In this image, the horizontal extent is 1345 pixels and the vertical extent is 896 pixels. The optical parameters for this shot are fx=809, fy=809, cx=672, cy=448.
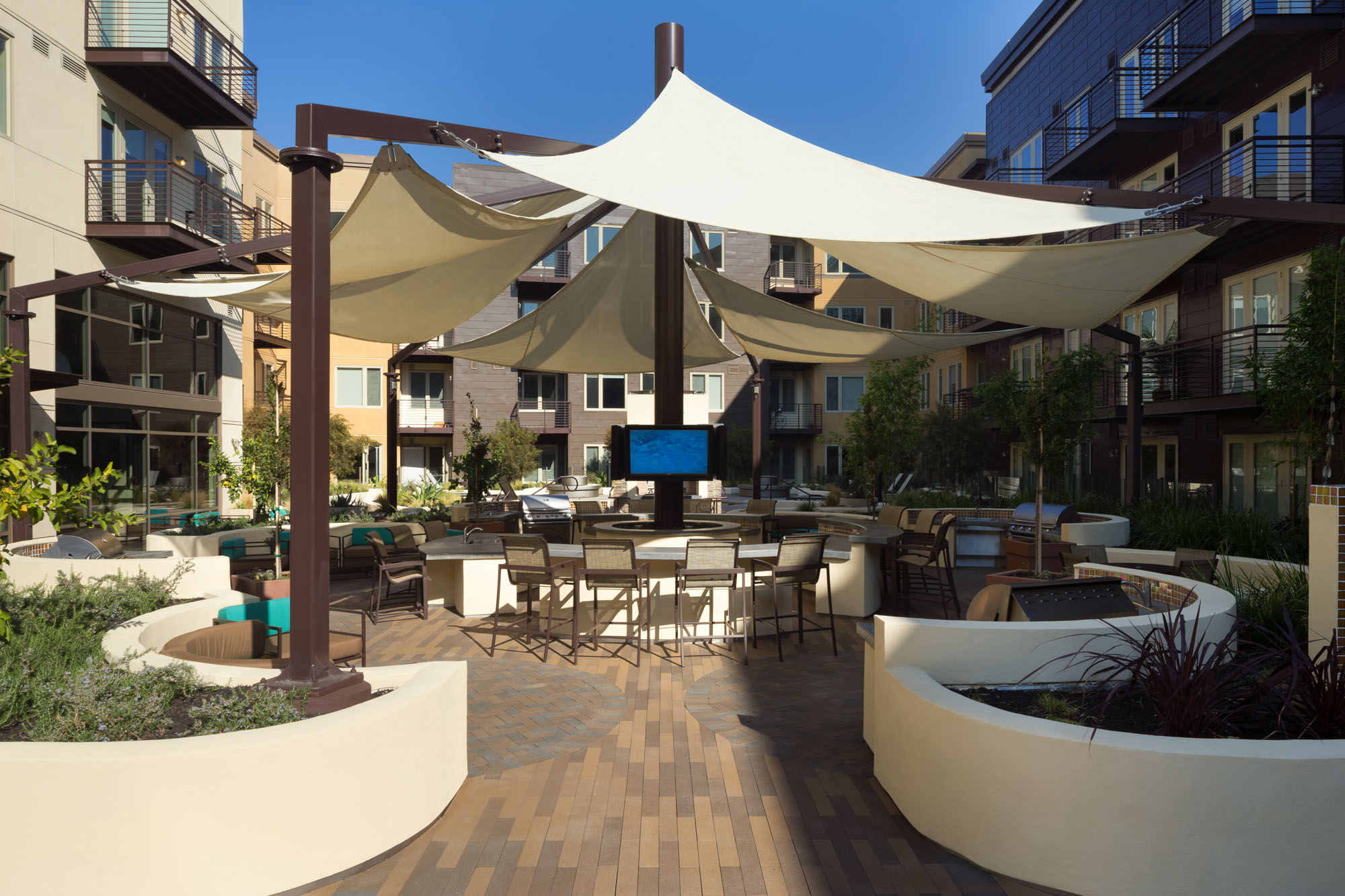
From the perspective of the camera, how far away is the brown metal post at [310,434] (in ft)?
12.3

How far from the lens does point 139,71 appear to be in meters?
13.7

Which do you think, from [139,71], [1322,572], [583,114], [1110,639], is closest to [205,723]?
[1110,639]

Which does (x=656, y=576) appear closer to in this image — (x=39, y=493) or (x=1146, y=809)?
(x=39, y=493)

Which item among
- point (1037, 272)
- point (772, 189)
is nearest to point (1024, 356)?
point (1037, 272)

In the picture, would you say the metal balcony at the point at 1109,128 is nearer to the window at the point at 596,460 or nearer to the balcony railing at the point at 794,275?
the balcony railing at the point at 794,275

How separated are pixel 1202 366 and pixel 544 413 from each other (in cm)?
2159

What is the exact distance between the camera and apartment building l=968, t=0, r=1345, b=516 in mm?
12328

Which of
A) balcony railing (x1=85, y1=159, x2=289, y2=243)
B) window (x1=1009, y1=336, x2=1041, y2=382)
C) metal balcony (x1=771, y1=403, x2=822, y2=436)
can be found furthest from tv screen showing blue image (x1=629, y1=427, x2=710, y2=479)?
metal balcony (x1=771, y1=403, x2=822, y2=436)

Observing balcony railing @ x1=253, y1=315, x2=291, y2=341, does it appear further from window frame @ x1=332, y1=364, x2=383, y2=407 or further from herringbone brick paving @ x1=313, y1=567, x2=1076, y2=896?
herringbone brick paving @ x1=313, y1=567, x2=1076, y2=896

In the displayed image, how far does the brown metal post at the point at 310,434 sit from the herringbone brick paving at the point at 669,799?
886mm

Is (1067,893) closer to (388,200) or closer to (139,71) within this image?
(388,200)

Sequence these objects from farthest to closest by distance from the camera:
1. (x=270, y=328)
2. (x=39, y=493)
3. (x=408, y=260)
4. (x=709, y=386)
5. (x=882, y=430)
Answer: (x=709, y=386) → (x=270, y=328) → (x=882, y=430) → (x=408, y=260) → (x=39, y=493)

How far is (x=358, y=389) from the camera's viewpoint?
30344 millimetres

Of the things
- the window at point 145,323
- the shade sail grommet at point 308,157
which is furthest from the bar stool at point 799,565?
the window at point 145,323
